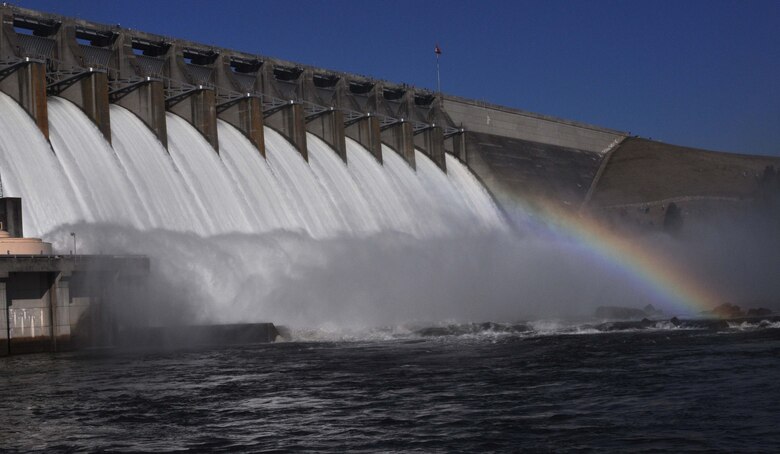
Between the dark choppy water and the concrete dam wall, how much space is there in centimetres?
2129

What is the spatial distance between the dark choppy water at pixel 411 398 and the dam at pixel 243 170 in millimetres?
11442

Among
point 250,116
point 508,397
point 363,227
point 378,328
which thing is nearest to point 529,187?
point 363,227

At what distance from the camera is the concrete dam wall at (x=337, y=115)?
177ft

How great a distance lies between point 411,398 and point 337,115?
48097 mm

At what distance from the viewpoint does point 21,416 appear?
76.3ft

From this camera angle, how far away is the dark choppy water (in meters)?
20.1

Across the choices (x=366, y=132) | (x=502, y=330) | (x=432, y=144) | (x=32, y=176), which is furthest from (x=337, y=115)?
(x=502, y=330)

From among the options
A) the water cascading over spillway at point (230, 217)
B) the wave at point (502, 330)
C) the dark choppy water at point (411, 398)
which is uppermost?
the water cascading over spillway at point (230, 217)

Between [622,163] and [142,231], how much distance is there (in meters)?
68.8

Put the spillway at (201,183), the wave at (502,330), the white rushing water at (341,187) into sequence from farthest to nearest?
the white rushing water at (341,187) < the spillway at (201,183) < the wave at (502,330)

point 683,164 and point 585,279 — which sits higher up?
point 683,164

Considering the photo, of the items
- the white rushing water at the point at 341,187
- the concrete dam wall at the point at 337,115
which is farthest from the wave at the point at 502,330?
the white rushing water at the point at 341,187

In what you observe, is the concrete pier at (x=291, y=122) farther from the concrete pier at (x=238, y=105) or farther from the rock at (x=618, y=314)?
the rock at (x=618, y=314)

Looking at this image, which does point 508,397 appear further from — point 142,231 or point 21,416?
point 142,231
